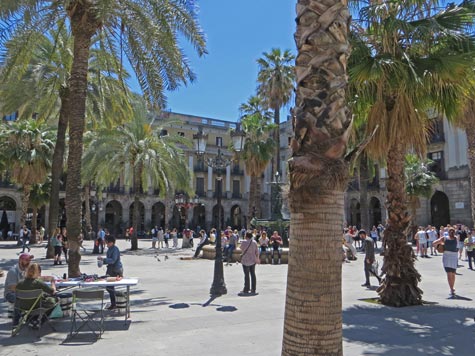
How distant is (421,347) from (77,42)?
34.6 feet

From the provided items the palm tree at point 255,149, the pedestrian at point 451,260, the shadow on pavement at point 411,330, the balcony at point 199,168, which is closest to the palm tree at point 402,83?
the shadow on pavement at point 411,330

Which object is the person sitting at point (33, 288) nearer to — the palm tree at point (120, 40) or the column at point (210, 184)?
the palm tree at point (120, 40)

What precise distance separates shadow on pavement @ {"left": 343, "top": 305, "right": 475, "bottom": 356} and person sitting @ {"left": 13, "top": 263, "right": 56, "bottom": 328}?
16.3 feet

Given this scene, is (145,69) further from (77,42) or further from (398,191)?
(398,191)

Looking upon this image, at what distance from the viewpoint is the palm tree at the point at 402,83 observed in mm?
8141

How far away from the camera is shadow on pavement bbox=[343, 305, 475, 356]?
617 centimetres

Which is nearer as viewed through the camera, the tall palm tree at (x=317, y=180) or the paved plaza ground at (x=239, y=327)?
the tall palm tree at (x=317, y=180)

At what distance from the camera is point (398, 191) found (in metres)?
9.48

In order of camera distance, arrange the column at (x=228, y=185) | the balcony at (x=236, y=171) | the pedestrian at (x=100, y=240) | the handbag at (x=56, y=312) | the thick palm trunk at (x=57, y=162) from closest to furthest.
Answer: the handbag at (x=56, y=312) < the thick palm trunk at (x=57, y=162) < the pedestrian at (x=100, y=240) < the column at (x=228, y=185) < the balcony at (x=236, y=171)

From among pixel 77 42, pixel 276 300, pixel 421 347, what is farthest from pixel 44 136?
pixel 421 347

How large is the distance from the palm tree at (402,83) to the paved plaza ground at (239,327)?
104 cm

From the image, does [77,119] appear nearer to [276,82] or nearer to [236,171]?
[276,82]

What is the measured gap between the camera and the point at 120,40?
12.1 metres

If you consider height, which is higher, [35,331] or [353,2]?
[353,2]
